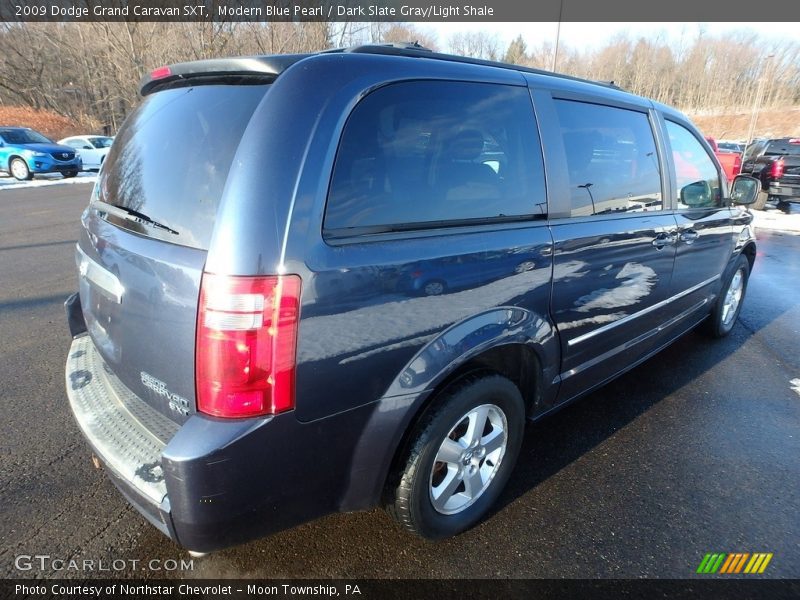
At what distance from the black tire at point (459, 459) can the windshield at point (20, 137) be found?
68.7 feet

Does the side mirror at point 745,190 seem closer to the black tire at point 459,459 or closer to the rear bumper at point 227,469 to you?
the black tire at point 459,459

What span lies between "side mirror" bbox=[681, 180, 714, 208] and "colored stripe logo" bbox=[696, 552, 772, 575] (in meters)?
2.17

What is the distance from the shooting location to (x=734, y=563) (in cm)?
204

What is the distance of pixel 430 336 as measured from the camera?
5.79 ft

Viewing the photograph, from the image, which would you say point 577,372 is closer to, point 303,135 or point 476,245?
point 476,245

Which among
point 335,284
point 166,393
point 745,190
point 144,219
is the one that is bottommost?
point 166,393

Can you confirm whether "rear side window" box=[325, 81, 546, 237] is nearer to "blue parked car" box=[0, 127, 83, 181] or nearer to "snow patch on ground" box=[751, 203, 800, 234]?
"snow patch on ground" box=[751, 203, 800, 234]

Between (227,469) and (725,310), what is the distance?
4.55 m

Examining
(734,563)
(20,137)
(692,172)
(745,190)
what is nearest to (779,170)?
(745,190)

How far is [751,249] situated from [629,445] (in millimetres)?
2867

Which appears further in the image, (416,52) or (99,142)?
(99,142)

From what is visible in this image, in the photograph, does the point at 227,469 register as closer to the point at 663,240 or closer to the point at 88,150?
the point at 663,240

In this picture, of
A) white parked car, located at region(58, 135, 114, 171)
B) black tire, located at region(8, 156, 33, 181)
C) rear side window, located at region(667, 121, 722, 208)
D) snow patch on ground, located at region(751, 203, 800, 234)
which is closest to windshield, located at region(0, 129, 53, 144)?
black tire, located at region(8, 156, 33, 181)

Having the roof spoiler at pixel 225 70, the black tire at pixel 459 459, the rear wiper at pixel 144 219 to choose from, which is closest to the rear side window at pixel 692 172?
the black tire at pixel 459 459
